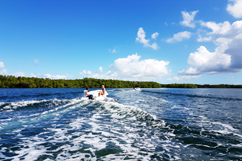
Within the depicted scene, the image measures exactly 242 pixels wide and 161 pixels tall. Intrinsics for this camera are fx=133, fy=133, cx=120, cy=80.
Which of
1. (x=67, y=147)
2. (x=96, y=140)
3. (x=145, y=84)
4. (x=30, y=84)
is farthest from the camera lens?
(x=145, y=84)

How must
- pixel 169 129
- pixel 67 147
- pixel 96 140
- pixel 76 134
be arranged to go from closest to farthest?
pixel 67 147, pixel 96 140, pixel 76 134, pixel 169 129

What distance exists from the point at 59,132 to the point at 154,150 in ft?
18.2

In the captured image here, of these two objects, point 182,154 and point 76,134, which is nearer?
point 182,154

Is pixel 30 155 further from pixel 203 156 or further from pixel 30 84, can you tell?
pixel 30 84

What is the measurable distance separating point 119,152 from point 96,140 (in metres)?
1.72

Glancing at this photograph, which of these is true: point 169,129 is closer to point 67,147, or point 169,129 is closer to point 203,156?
point 203,156

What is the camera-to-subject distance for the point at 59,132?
7867 mm

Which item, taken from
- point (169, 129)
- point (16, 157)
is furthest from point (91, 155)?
Answer: point (169, 129)

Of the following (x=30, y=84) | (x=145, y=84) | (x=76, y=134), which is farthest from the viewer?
(x=145, y=84)

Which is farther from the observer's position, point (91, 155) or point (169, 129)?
point (169, 129)

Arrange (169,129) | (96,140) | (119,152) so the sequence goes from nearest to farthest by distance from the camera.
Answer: (119,152)
(96,140)
(169,129)

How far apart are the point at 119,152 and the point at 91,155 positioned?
1.12 m

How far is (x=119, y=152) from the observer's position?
545cm

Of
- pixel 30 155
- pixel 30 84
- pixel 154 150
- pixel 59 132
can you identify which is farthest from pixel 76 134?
pixel 30 84
